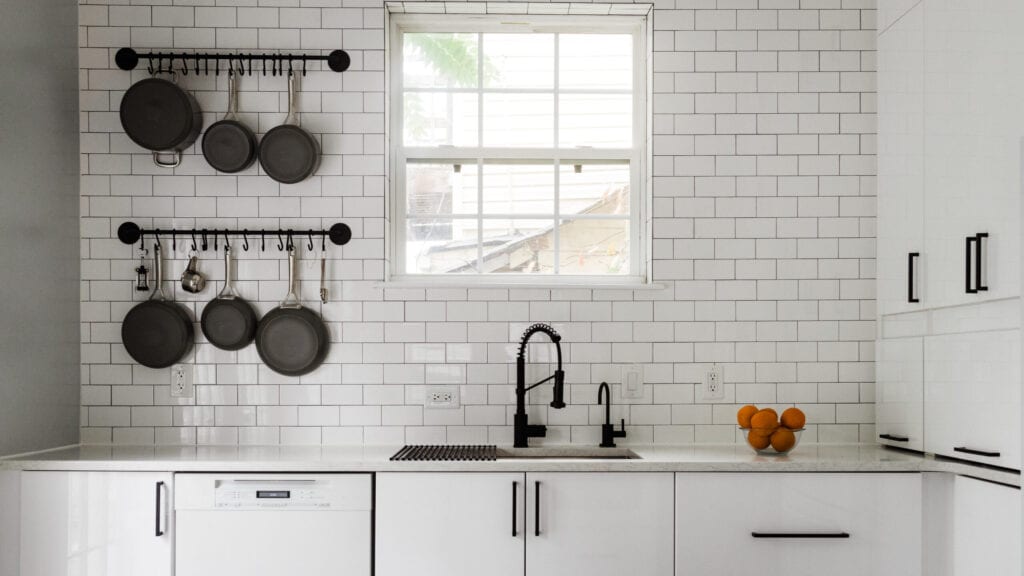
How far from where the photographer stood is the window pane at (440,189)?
3727 mm

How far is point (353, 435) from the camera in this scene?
11.5ft

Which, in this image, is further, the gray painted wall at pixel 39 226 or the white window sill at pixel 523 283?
the white window sill at pixel 523 283

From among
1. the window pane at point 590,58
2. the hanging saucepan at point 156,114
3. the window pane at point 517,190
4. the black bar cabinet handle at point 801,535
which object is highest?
the window pane at point 590,58

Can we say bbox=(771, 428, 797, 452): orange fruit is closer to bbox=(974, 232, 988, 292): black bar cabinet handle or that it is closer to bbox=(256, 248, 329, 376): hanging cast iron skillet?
bbox=(974, 232, 988, 292): black bar cabinet handle

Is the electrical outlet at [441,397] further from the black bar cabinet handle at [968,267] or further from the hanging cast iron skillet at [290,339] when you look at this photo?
the black bar cabinet handle at [968,267]

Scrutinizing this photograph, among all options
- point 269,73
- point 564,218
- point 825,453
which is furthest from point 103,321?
point 825,453

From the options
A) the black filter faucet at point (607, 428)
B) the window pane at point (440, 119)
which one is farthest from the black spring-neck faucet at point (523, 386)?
the window pane at point (440, 119)

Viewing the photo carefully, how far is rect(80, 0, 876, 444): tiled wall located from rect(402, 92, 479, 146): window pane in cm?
22

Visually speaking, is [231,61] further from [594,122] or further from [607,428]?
[607,428]

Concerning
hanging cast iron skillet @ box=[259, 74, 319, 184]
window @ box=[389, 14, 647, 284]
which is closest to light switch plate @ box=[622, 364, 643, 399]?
window @ box=[389, 14, 647, 284]

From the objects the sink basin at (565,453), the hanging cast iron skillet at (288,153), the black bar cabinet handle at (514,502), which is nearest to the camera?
the black bar cabinet handle at (514,502)

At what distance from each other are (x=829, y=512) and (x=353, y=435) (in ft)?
5.71

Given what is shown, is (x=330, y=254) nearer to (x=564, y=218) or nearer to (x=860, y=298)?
(x=564, y=218)

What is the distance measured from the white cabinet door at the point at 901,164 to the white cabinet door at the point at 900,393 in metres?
0.14
